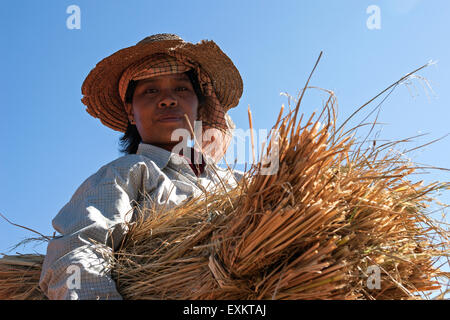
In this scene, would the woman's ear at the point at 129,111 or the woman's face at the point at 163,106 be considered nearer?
the woman's face at the point at 163,106

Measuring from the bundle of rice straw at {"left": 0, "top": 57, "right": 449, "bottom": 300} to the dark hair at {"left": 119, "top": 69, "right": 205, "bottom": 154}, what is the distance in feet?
3.78

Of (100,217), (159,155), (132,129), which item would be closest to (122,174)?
(100,217)

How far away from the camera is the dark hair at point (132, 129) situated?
7.86ft

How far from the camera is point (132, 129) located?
104 inches

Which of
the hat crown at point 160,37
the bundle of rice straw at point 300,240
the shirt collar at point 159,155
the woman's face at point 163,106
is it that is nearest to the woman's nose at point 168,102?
the woman's face at point 163,106

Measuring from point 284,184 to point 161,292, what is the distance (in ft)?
1.53

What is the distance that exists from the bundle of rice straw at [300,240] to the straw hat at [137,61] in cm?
111

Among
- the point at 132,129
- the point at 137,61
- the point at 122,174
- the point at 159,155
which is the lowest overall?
the point at 122,174

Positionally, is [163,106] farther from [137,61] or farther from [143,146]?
[137,61]

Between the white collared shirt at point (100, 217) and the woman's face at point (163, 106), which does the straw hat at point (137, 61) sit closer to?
the woman's face at point (163, 106)

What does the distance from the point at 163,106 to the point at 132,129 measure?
1.79 feet

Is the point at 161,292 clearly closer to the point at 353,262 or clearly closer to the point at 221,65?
the point at 353,262

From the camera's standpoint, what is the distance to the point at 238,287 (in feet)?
3.63

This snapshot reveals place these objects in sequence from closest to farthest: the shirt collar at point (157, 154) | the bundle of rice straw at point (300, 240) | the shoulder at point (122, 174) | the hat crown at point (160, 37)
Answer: the bundle of rice straw at point (300, 240), the shoulder at point (122, 174), the shirt collar at point (157, 154), the hat crown at point (160, 37)
